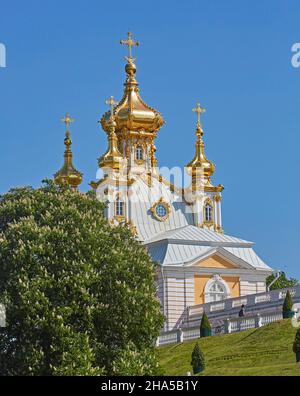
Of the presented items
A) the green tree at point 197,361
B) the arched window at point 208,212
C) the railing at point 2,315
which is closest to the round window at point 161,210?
the arched window at point 208,212

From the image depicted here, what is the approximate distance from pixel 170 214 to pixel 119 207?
4069 millimetres

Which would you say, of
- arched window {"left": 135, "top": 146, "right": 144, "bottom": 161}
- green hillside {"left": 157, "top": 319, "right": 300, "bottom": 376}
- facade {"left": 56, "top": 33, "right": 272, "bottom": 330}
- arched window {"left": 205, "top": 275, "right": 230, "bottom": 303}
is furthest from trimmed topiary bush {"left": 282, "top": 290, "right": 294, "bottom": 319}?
arched window {"left": 135, "top": 146, "right": 144, "bottom": 161}

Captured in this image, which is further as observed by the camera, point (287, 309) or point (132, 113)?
point (132, 113)

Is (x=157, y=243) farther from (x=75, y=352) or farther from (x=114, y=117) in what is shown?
(x=75, y=352)

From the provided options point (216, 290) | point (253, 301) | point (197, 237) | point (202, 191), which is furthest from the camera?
point (202, 191)

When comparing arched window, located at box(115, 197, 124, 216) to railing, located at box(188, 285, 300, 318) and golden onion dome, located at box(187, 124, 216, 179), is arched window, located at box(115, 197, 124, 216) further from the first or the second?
railing, located at box(188, 285, 300, 318)

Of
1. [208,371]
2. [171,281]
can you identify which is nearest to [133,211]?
[171,281]

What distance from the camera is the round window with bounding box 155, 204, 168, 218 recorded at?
7756 centimetres

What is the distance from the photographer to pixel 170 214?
258 feet

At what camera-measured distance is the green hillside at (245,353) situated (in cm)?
4044

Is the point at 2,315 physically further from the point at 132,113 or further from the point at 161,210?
the point at 132,113

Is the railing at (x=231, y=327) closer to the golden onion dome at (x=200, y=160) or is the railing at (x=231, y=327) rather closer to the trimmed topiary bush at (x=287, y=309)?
the trimmed topiary bush at (x=287, y=309)

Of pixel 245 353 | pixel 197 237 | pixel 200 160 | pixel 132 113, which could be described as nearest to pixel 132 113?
pixel 132 113
